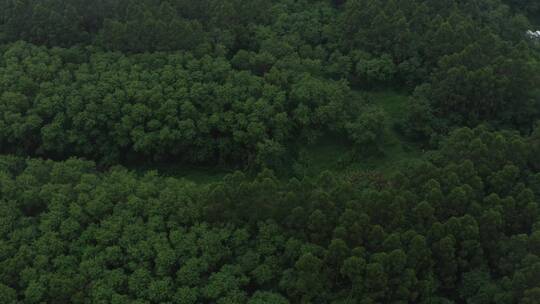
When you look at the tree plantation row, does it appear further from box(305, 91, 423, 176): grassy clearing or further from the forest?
box(305, 91, 423, 176): grassy clearing


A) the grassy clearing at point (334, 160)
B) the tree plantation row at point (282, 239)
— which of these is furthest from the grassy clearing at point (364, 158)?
the tree plantation row at point (282, 239)

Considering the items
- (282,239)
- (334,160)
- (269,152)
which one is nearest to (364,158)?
(334,160)

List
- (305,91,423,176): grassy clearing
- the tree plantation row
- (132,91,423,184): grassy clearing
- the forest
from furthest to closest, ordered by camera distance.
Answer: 1. (305,91,423,176): grassy clearing
2. (132,91,423,184): grassy clearing
3. the forest
4. the tree plantation row

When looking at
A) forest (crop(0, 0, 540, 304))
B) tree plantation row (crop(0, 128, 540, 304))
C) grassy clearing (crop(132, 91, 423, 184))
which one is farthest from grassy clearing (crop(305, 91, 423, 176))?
tree plantation row (crop(0, 128, 540, 304))

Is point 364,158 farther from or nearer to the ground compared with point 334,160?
farther from the ground

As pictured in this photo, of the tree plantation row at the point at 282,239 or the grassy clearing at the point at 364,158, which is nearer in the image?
the tree plantation row at the point at 282,239

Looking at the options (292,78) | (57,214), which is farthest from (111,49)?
(57,214)

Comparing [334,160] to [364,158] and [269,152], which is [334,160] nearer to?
[364,158]

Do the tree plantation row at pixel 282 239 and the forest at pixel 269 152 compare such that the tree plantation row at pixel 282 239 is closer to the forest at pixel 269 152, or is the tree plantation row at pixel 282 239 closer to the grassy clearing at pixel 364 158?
the forest at pixel 269 152
